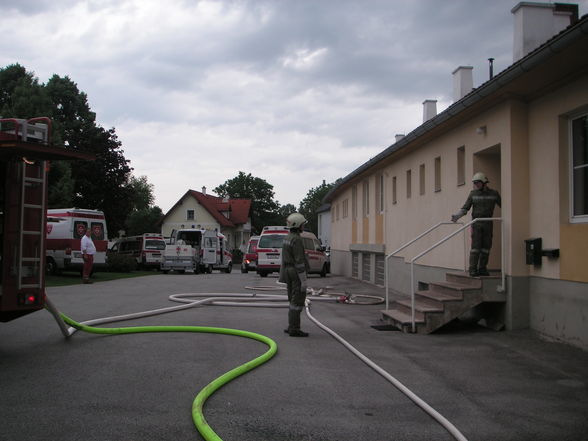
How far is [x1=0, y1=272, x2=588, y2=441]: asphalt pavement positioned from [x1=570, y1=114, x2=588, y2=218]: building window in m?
1.96

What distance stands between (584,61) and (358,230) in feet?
52.6

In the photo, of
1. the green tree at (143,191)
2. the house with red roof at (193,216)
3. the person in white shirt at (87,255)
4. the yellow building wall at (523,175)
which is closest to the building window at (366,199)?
the yellow building wall at (523,175)

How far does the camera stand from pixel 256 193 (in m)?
105

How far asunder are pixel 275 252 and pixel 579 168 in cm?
1792

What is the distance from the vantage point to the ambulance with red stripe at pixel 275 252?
82.6ft

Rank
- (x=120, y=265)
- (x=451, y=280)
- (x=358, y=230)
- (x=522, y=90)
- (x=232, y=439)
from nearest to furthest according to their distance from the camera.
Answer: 1. (x=232, y=439)
2. (x=522, y=90)
3. (x=451, y=280)
4. (x=358, y=230)
5. (x=120, y=265)

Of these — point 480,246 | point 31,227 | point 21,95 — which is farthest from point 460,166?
point 21,95

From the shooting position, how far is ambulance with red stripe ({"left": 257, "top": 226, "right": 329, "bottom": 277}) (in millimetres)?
25172

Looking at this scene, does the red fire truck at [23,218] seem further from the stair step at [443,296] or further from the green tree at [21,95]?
the green tree at [21,95]

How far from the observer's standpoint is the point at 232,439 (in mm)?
4074

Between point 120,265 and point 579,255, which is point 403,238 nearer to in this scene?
point 579,255

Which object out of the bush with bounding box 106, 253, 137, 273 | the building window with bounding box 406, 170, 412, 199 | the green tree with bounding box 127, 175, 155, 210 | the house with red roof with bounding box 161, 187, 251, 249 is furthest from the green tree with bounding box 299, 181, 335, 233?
the building window with bounding box 406, 170, 412, 199

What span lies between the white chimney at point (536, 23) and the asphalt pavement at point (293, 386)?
5935mm

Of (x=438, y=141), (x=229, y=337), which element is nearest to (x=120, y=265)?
(x=438, y=141)
